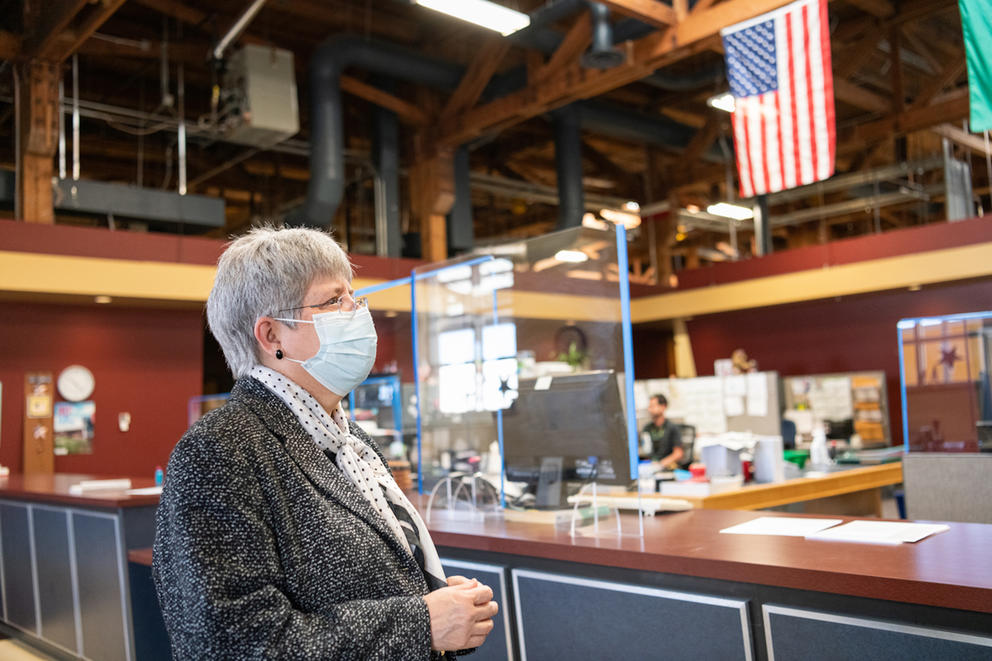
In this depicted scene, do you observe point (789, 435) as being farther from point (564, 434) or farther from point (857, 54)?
point (564, 434)

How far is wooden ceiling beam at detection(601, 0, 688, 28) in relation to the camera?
22.0 feet

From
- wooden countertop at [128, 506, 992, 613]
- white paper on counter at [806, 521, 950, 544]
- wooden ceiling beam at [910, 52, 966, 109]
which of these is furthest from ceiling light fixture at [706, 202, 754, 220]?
white paper on counter at [806, 521, 950, 544]

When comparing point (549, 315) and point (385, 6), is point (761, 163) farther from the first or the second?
point (385, 6)

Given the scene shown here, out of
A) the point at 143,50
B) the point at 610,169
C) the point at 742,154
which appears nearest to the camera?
the point at 742,154

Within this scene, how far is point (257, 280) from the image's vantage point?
150 cm

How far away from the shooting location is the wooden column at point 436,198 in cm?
1022

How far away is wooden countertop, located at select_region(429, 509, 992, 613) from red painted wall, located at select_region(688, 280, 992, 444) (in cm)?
757

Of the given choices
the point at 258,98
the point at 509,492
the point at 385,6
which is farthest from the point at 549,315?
the point at 385,6

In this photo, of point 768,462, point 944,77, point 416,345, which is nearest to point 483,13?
point 416,345

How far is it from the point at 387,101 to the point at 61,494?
622 cm

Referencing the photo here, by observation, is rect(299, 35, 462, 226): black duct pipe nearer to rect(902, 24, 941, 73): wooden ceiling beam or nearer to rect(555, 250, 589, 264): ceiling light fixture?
rect(555, 250, 589, 264): ceiling light fixture

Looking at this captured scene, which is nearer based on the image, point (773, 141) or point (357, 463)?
point (357, 463)

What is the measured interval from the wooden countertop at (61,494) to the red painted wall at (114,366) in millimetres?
1412

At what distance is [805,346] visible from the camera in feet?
35.1
